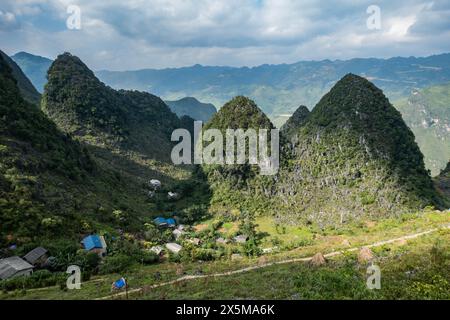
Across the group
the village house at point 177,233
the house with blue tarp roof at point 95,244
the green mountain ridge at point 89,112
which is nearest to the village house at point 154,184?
the green mountain ridge at point 89,112

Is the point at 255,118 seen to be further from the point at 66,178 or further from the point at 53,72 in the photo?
the point at 53,72

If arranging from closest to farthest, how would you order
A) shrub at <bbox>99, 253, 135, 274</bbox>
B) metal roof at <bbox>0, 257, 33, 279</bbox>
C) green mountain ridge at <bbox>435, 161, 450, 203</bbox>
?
metal roof at <bbox>0, 257, 33, 279</bbox> < shrub at <bbox>99, 253, 135, 274</bbox> < green mountain ridge at <bbox>435, 161, 450, 203</bbox>

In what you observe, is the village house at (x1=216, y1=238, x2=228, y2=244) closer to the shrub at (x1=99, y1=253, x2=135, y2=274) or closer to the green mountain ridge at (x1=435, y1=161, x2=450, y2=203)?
the shrub at (x1=99, y1=253, x2=135, y2=274)

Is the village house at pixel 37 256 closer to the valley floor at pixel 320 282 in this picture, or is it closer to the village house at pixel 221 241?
the valley floor at pixel 320 282

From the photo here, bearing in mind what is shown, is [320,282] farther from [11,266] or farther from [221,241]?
[221,241]

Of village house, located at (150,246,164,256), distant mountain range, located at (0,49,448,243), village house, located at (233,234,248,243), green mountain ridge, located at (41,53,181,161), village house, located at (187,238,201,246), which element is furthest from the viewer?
green mountain ridge, located at (41,53,181,161)

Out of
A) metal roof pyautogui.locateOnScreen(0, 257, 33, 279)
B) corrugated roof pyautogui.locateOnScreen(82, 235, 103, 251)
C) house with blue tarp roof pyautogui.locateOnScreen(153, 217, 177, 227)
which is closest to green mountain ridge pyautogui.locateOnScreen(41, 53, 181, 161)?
house with blue tarp roof pyautogui.locateOnScreen(153, 217, 177, 227)
